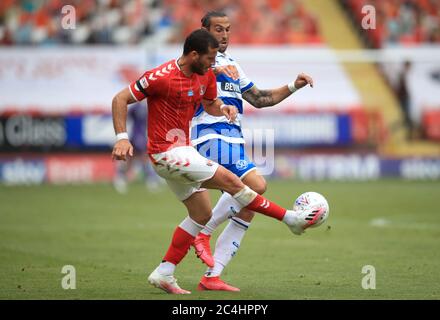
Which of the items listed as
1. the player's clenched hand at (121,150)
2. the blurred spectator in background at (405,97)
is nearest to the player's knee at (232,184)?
the player's clenched hand at (121,150)

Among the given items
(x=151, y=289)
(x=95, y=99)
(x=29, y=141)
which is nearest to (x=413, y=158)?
(x=95, y=99)

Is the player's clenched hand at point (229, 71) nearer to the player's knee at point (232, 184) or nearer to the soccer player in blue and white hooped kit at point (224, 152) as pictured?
the soccer player in blue and white hooped kit at point (224, 152)

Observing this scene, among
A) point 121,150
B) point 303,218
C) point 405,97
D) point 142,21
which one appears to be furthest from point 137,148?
point 121,150

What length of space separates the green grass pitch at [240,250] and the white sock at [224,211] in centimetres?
65

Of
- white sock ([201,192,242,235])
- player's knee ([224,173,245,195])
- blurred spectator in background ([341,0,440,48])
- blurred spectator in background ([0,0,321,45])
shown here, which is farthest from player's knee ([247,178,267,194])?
blurred spectator in background ([341,0,440,48])

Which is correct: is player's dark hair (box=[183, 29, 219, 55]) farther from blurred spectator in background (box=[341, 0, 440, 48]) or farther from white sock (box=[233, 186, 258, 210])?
blurred spectator in background (box=[341, 0, 440, 48])

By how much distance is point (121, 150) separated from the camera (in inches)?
310

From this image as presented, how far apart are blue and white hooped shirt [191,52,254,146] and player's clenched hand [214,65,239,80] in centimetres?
3

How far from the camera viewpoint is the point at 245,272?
33.2ft

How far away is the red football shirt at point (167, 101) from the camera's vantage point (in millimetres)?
8211

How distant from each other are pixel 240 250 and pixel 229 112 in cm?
418

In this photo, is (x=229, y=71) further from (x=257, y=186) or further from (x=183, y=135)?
(x=257, y=186)
